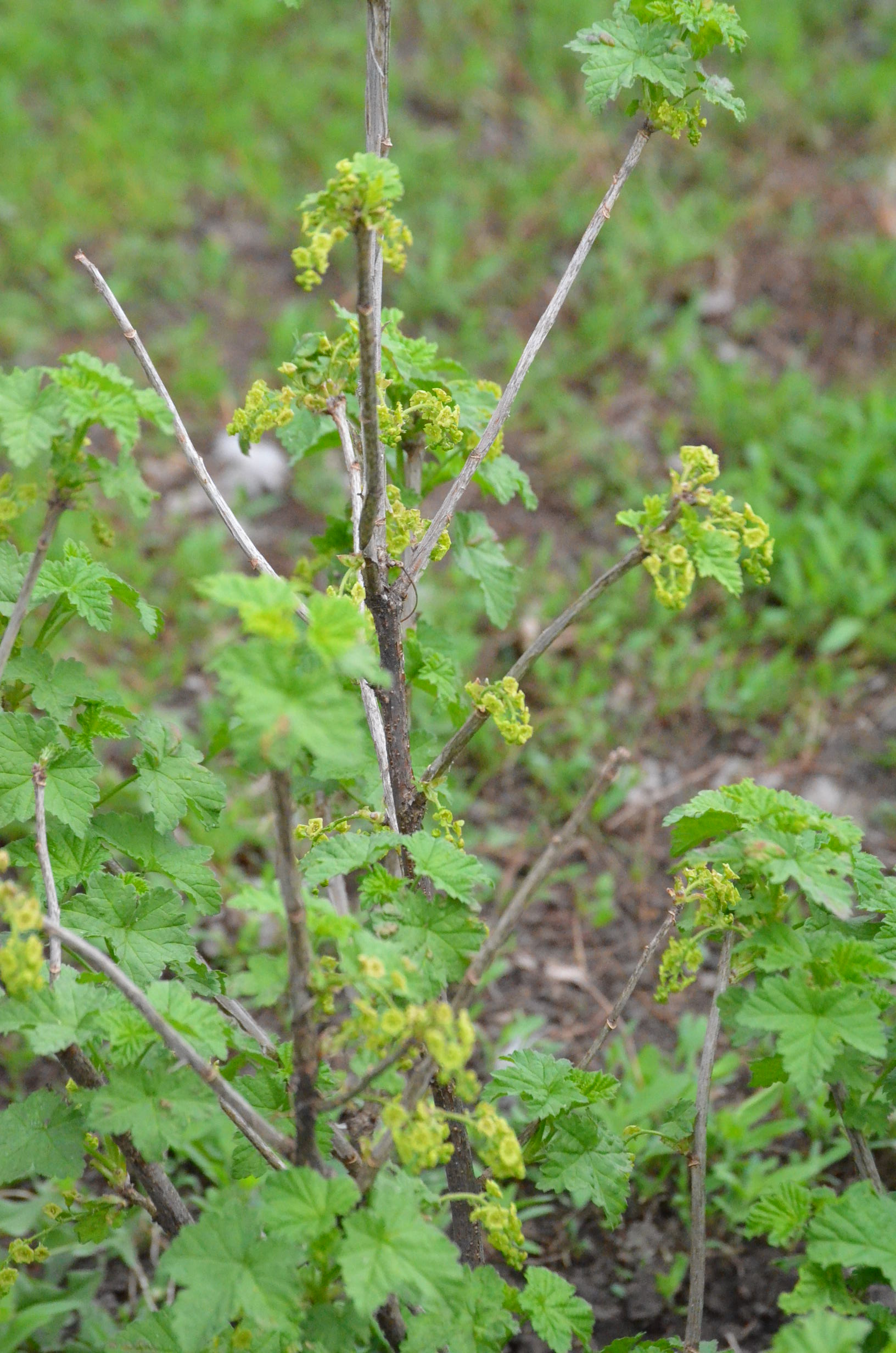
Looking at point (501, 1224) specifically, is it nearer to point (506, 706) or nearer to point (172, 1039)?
point (172, 1039)

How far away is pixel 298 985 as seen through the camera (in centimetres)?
134

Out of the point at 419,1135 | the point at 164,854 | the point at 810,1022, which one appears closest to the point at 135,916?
the point at 164,854

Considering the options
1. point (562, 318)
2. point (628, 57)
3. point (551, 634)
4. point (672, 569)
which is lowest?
point (551, 634)

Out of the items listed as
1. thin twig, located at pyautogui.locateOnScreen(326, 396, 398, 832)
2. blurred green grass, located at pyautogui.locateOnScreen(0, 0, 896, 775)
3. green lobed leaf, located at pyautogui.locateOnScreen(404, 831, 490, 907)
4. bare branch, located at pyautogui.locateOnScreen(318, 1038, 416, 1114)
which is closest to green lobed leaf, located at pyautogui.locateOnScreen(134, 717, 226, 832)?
thin twig, located at pyautogui.locateOnScreen(326, 396, 398, 832)

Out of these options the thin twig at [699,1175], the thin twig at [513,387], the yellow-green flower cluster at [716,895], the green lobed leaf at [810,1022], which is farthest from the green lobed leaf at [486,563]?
the green lobed leaf at [810,1022]

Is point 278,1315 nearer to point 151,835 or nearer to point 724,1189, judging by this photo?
point 151,835

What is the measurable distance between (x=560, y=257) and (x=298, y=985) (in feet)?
13.2

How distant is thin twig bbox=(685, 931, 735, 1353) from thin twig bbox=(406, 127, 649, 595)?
70 cm

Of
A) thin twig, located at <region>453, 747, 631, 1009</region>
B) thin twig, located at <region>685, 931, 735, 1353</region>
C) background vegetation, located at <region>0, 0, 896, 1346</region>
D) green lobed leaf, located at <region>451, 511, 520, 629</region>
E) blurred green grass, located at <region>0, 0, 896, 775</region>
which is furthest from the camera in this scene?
blurred green grass, located at <region>0, 0, 896, 775</region>

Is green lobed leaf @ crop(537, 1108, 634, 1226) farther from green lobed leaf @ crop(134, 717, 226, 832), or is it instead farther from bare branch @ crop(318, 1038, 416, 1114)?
green lobed leaf @ crop(134, 717, 226, 832)

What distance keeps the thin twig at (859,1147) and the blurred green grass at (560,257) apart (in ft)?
5.22

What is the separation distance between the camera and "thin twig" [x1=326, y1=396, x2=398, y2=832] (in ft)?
5.55

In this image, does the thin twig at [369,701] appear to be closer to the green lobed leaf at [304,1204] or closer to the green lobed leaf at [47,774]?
the green lobed leaf at [47,774]

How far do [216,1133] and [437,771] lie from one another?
1.07 meters
